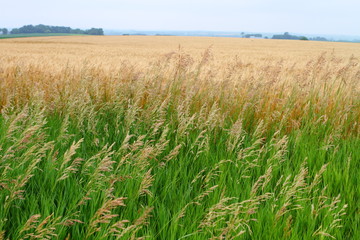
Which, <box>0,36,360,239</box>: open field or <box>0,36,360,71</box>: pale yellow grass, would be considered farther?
<box>0,36,360,71</box>: pale yellow grass

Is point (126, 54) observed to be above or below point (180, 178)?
above

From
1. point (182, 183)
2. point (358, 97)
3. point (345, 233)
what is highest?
point (358, 97)

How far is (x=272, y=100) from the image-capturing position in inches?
179

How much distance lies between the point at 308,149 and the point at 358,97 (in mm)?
2100

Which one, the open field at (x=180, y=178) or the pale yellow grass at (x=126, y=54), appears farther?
the pale yellow grass at (x=126, y=54)

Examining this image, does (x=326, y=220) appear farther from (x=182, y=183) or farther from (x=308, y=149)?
(x=308, y=149)

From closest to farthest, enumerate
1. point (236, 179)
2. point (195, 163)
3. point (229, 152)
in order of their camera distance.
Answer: point (236, 179) → point (195, 163) → point (229, 152)

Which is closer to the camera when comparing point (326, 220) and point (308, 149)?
point (326, 220)

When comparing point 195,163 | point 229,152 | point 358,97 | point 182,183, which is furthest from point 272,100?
point 182,183

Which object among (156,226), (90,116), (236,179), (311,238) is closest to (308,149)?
(236,179)

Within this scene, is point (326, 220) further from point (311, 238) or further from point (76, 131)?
point (76, 131)

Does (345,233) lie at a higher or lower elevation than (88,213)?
lower

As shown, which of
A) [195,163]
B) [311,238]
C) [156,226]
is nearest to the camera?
[311,238]

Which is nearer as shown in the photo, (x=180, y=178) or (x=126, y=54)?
(x=180, y=178)
